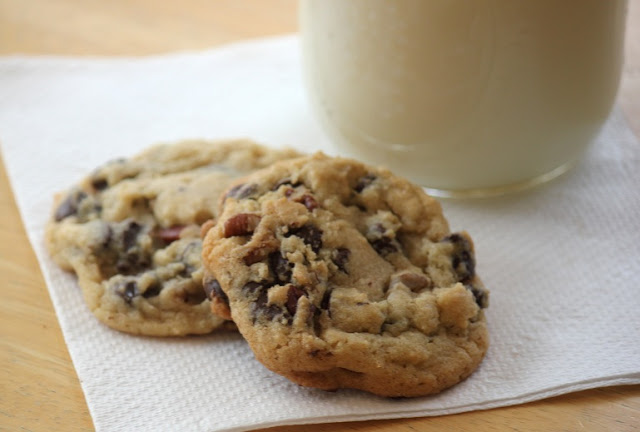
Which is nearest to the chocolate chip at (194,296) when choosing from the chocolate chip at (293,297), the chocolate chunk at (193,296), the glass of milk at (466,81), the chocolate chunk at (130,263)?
the chocolate chunk at (193,296)

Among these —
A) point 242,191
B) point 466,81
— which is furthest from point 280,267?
point 466,81

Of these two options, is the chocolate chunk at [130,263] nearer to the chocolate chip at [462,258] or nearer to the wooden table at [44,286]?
the wooden table at [44,286]

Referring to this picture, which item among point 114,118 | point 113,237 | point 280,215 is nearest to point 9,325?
point 113,237

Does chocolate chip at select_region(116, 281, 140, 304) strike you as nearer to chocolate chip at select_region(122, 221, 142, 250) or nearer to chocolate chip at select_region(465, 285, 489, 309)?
chocolate chip at select_region(122, 221, 142, 250)

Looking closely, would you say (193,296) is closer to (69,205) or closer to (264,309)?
(264,309)

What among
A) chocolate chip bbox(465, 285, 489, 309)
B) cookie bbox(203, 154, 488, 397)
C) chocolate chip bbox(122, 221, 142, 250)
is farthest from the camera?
chocolate chip bbox(122, 221, 142, 250)

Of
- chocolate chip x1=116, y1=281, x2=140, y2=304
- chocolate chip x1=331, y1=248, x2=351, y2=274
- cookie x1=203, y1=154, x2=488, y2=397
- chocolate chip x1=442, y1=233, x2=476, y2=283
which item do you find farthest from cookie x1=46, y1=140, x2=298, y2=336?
chocolate chip x1=442, y1=233, x2=476, y2=283
